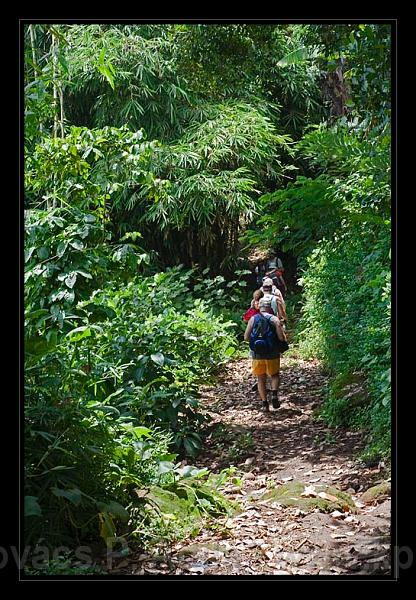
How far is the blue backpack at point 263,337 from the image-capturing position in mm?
6648

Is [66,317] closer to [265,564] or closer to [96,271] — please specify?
[96,271]

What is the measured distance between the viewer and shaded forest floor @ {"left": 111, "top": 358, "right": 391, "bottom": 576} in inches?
132

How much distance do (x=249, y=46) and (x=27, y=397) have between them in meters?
4.55

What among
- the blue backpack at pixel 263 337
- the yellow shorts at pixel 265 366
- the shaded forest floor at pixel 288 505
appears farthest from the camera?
the yellow shorts at pixel 265 366

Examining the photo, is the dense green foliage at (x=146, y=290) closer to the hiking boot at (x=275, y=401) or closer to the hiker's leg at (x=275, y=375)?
the hiker's leg at (x=275, y=375)

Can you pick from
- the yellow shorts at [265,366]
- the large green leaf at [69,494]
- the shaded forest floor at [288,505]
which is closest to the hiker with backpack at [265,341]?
the yellow shorts at [265,366]

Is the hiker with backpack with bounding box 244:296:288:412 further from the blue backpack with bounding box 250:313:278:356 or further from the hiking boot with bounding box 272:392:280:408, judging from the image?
the hiking boot with bounding box 272:392:280:408

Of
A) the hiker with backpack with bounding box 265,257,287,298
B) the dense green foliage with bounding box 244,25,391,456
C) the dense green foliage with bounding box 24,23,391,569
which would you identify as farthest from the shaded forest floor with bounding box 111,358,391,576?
the hiker with backpack with bounding box 265,257,287,298

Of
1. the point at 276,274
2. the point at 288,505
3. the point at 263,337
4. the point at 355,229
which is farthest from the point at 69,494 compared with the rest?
the point at 276,274

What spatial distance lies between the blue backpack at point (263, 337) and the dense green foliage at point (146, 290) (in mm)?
595

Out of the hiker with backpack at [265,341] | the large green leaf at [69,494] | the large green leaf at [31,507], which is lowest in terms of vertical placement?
the large green leaf at [69,494]

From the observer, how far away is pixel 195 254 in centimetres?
1395

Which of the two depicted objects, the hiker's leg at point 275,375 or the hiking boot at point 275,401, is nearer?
the hiker's leg at point 275,375
